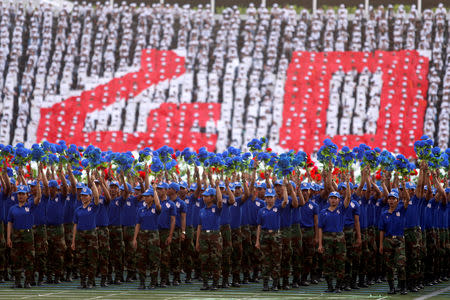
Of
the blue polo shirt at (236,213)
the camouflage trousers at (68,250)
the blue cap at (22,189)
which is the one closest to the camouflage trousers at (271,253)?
the blue polo shirt at (236,213)

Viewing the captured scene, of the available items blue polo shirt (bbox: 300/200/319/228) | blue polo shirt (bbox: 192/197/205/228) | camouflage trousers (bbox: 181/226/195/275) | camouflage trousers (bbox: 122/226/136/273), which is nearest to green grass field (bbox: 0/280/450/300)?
camouflage trousers (bbox: 122/226/136/273)

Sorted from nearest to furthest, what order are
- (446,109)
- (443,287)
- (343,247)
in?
(343,247), (443,287), (446,109)

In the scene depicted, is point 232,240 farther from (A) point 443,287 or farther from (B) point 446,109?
(B) point 446,109

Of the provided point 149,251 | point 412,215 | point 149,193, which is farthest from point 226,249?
point 412,215

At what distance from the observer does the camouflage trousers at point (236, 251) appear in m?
16.8

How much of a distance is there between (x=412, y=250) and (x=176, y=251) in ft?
14.0

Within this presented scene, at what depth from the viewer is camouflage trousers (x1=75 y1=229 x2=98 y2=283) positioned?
625 inches

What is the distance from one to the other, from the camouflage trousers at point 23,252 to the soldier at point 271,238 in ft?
12.7

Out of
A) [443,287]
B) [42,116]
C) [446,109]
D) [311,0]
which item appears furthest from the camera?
[311,0]

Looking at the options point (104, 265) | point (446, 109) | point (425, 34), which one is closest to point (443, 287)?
point (104, 265)

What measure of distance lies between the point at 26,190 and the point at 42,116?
27.0m

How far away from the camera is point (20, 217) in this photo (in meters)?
16.0

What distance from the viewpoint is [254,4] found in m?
48.8

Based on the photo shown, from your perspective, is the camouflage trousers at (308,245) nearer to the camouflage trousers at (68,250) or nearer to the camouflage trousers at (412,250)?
the camouflage trousers at (412,250)
